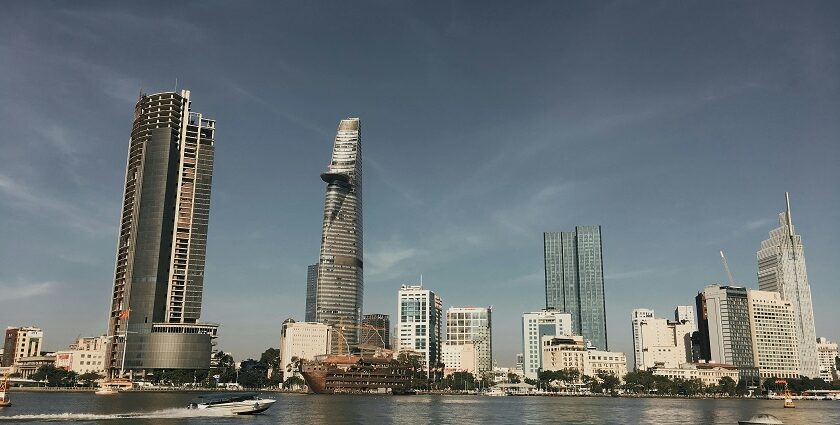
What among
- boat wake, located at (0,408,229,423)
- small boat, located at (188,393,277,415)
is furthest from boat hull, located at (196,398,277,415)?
boat wake, located at (0,408,229,423)

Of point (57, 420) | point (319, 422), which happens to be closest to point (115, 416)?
point (57, 420)

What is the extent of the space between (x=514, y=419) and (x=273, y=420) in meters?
46.9

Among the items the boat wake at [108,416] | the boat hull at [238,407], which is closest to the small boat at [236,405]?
the boat hull at [238,407]

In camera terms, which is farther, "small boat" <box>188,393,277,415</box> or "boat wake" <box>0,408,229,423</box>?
"small boat" <box>188,393,277,415</box>

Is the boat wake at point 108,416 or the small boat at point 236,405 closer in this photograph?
the boat wake at point 108,416

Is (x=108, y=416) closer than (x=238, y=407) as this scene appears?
Yes

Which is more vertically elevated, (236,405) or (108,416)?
(236,405)

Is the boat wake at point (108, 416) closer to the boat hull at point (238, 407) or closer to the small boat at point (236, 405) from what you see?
the boat hull at point (238, 407)

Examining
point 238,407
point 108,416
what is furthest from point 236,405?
point 108,416

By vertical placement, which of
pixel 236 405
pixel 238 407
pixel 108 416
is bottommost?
pixel 108 416

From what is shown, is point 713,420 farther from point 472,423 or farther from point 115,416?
point 115,416

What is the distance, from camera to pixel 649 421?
133125mm

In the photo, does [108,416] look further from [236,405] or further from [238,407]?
[238,407]

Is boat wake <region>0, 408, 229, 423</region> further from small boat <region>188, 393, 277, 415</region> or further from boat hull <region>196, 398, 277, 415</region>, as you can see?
small boat <region>188, 393, 277, 415</region>
